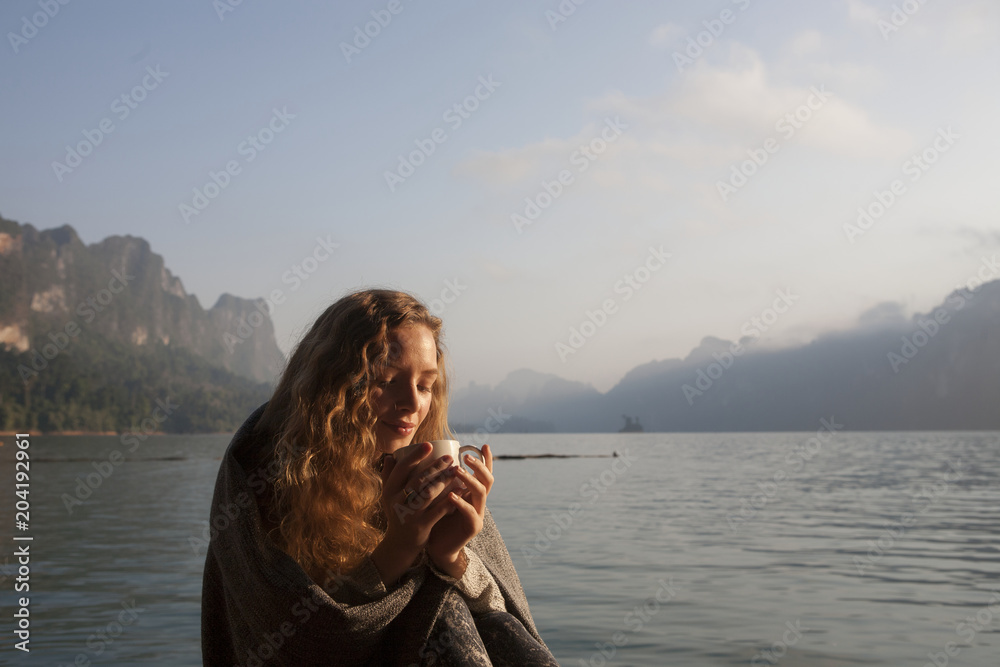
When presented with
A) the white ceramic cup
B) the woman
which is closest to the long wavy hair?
the woman

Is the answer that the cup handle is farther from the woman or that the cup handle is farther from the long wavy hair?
the long wavy hair

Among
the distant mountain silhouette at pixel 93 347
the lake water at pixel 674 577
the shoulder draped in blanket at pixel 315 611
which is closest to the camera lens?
the shoulder draped in blanket at pixel 315 611

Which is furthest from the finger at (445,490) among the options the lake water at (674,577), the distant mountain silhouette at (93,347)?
the distant mountain silhouette at (93,347)

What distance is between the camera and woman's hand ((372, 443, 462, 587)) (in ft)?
7.34

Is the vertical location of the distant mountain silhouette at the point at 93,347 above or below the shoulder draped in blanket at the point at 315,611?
below

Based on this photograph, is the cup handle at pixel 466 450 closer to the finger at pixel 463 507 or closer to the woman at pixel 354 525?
the woman at pixel 354 525

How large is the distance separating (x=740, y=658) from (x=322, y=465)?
6.10 m

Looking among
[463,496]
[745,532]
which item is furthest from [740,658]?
[745,532]

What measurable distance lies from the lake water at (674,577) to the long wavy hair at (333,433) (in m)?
5.52

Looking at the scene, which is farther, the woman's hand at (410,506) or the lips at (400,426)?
the lips at (400,426)

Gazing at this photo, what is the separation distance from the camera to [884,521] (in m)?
17.9

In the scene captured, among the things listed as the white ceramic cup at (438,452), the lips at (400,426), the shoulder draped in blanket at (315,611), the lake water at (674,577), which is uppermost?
the white ceramic cup at (438,452)

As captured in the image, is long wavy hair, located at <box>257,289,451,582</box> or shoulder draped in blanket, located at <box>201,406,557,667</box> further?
long wavy hair, located at <box>257,289,451,582</box>

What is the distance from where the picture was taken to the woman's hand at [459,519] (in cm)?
229
